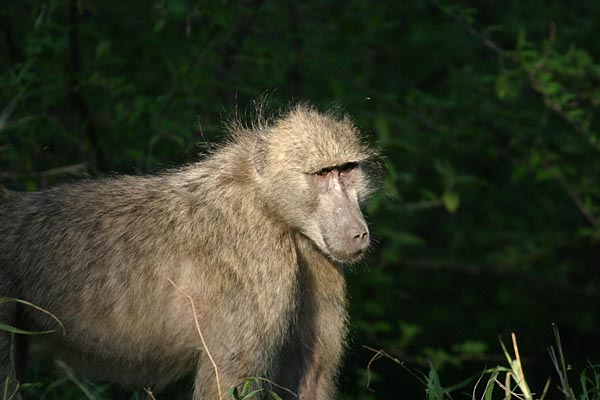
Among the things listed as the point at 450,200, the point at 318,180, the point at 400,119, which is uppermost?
the point at 318,180

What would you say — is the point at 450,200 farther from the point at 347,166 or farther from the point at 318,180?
the point at 318,180

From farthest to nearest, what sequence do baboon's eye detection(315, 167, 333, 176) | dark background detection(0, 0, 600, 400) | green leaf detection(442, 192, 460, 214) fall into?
green leaf detection(442, 192, 460, 214)
dark background detection(0, 0, 600, 400)
baboon's eye detection(315, 167, 333, 176)

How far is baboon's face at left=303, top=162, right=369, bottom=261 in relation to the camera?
3426 millimetres

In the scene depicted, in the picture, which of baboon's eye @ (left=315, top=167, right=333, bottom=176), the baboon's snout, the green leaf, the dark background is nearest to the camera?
the baboon's snout

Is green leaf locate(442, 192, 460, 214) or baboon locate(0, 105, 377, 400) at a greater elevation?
baboon locate(0, 105, 377, 400)

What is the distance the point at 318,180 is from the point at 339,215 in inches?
7.0

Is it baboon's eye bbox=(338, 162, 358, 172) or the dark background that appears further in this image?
the dark background

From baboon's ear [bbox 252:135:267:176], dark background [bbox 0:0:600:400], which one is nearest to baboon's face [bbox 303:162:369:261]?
baboon's ear [bbox 252:135:267:176]

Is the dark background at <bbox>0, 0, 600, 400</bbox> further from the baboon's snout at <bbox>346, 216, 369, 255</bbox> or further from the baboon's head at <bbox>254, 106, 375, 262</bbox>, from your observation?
the baboon's snout at <bbox>346, 216, 369, 255</bbox>

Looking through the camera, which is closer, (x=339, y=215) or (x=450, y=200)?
(x=339, y=215)

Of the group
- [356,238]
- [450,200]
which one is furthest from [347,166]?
[450,200]

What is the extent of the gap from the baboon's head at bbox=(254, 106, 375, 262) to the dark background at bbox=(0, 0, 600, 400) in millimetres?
433

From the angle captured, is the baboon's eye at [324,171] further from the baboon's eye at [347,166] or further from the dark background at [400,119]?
the dark background at [400,119]

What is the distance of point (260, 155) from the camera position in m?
3.69
